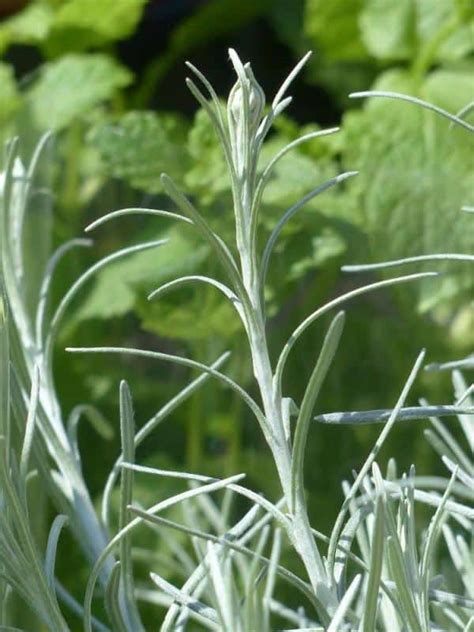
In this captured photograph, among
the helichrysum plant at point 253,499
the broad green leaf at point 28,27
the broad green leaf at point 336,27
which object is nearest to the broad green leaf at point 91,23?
the broad green leaf at point 28,27

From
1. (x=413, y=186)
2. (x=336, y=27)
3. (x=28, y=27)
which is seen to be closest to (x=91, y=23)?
(x=28, y=27)

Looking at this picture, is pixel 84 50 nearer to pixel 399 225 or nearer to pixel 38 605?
pixel 399 225

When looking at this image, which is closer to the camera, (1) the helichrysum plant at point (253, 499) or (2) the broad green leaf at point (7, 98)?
(1) the helichrysum plant at point (253, 499)

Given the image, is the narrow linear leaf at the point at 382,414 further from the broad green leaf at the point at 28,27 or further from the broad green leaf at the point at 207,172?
the broad green leaf at the point at 28,27

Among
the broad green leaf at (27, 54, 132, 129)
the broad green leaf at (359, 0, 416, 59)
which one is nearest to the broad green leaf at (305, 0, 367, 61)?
the broad green leaf at (359, 0, 416, 59)

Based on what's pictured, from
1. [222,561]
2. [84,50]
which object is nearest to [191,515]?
[222,561]

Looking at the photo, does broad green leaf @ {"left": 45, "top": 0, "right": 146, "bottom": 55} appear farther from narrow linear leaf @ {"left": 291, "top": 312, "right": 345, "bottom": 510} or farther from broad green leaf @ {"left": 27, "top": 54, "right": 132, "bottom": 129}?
narrow linear leaf @ {"left": 291, "top": 312, "right": 345, "bottom": 510}
